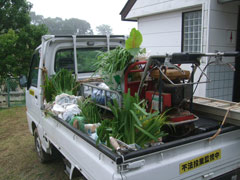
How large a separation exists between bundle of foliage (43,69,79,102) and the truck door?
0.31 meters

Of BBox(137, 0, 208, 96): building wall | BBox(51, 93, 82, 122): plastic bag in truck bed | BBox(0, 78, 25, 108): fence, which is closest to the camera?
A: BBox(51, 93, 82, 122): plastic bag in truck bed

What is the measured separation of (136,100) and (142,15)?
5.74 m

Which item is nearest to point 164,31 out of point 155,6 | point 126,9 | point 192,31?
point 155,6

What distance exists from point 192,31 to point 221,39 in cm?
85

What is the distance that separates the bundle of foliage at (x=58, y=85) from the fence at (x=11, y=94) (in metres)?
6.66

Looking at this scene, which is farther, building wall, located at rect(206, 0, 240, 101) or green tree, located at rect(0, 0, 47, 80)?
green tree, located at rect(0, 0, 47, 80)

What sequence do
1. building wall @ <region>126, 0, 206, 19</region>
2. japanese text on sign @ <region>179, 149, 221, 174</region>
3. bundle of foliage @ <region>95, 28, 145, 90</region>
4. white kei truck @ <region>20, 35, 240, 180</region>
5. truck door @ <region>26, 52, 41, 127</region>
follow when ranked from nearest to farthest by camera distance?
white kei truck @ <region>20, 35, 240, 180</region> < japanese text on sign @ <region>179, 149, 221, 174</region> < bundle of foliage @ <region>95, 28, 145, 90</region> < truck door @ <region>26, 52, 41, 127</region> < building wall @ <region>126, 0, 206, 19</region>

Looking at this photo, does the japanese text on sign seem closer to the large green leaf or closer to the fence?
the large green leaf

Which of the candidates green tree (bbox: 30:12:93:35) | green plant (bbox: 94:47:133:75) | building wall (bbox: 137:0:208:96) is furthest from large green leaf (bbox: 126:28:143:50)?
green tree (bbox: 30:12:93:35)

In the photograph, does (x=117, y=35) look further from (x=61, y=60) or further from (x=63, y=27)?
(x=63, y=27)

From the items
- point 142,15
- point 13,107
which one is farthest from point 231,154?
point 13,107

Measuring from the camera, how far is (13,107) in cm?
977

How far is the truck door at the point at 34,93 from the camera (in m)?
4.18

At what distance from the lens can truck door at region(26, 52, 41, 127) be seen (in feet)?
13.7
